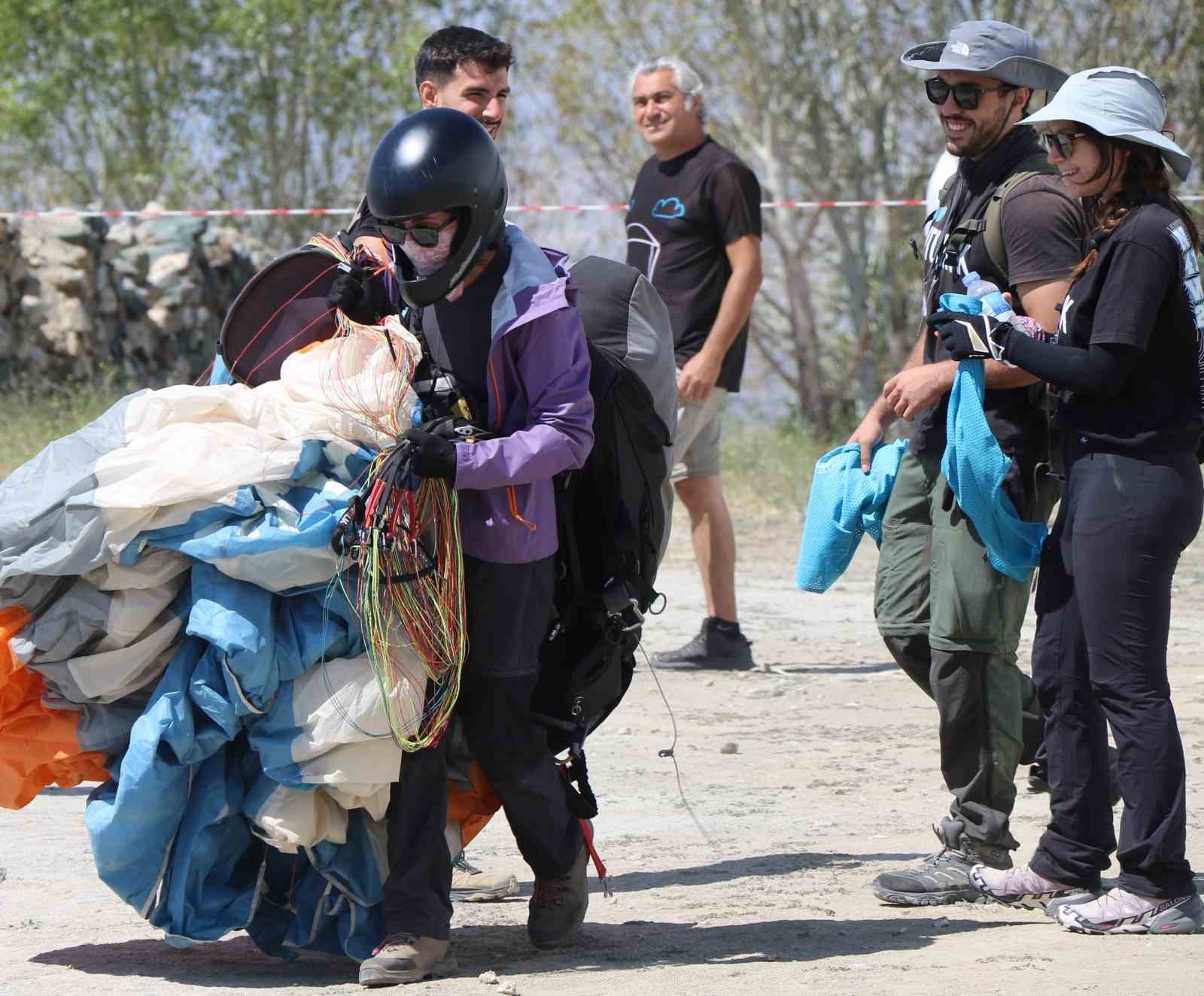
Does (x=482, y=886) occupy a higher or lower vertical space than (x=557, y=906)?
lower

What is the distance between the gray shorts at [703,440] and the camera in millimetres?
7258

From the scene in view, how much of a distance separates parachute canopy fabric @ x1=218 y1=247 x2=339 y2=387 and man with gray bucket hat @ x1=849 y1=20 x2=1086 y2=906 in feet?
4.56

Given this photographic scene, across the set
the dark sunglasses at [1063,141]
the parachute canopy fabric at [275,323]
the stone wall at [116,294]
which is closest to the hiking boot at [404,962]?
the parachute canopy fabric at [275,323]

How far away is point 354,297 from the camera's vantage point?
3.94 metres

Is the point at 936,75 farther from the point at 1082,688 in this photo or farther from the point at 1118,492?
the point at 1082,688

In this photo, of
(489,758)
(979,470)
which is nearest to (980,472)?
(979,470)

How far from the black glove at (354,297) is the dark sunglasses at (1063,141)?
157 centimetres

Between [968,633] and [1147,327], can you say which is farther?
[968,633]

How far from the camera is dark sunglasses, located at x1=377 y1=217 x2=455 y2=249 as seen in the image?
3766mm

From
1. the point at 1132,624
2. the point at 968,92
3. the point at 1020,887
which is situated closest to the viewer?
the point at 1132,624

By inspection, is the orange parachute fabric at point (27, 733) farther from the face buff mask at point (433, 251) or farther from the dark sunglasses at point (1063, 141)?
the dark sunglasses at point (1063, 141)

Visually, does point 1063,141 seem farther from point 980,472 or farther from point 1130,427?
point 980,472

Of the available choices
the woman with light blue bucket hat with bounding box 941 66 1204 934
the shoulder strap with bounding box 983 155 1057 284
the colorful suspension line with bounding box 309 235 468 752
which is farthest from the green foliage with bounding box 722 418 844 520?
the colorful suspension line with bounding box 309 235 468 752

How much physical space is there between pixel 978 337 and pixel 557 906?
5.23 feet
